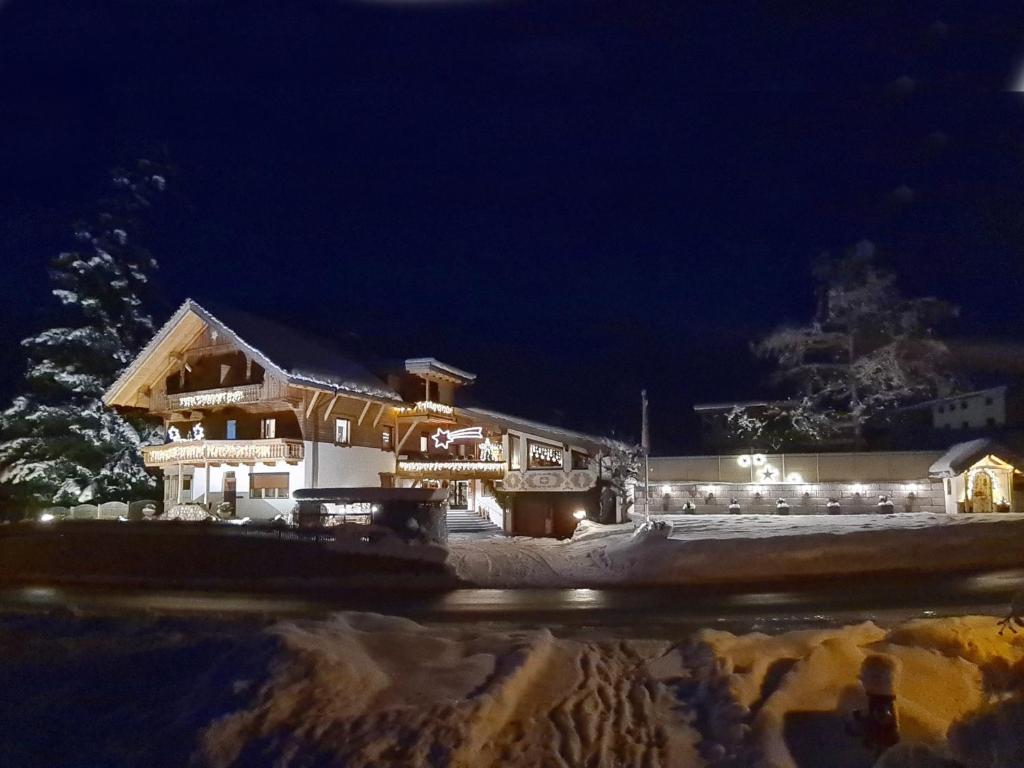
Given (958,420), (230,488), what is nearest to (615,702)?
(230,488)

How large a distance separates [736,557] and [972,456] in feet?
59.3

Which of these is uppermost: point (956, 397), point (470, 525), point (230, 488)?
point (956, 397)

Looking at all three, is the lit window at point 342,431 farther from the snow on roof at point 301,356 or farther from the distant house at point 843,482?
the distant house at point 843,482

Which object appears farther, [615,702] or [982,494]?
[982,494]

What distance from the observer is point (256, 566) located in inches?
888

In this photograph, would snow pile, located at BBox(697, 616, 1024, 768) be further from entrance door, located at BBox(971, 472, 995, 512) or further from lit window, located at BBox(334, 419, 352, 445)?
lit window, located at BBox(334, 419, 352, 445)

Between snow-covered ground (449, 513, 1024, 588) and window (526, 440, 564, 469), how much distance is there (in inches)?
450

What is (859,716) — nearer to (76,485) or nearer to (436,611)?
(436,611)

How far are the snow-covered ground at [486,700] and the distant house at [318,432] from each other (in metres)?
25.3

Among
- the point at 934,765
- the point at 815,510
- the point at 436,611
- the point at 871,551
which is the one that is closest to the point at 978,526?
the point at 871,551

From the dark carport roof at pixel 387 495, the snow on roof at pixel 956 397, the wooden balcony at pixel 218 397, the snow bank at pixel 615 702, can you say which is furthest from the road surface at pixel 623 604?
the snow on roof at pixel 956 397

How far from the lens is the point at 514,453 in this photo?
36.8m

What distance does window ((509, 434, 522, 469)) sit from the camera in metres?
36.4

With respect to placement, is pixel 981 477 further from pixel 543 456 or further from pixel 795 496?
pixel 543 456
